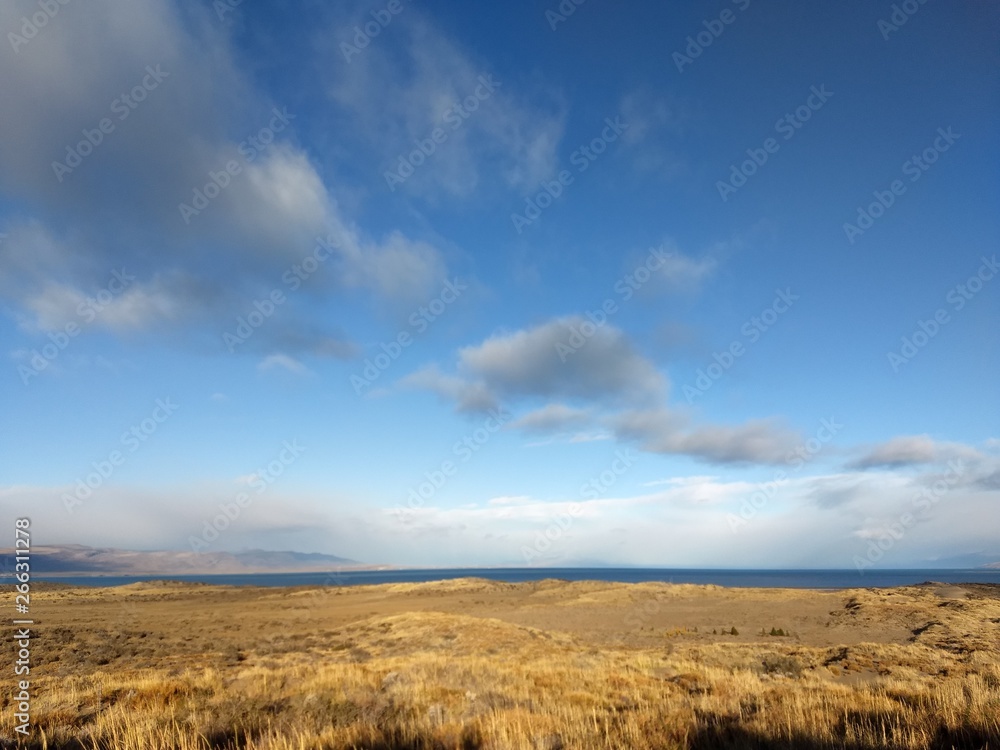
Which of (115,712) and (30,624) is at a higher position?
(115,712)

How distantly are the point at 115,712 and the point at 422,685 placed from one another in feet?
17.7

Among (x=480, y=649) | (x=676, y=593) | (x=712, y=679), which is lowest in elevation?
(x=676, y=593)

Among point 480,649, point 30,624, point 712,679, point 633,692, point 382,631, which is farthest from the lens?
point 30,624

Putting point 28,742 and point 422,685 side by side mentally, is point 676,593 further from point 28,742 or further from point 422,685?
point 28,742

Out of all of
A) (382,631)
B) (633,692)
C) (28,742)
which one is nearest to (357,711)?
(28,742)

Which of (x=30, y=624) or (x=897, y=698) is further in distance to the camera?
(x=30, y=624)

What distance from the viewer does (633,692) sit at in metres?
10.5

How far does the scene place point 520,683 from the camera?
11.3 metres

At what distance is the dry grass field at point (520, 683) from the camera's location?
6844 mm

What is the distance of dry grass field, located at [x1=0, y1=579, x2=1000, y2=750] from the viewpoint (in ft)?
22.5

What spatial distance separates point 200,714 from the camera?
8523 mm

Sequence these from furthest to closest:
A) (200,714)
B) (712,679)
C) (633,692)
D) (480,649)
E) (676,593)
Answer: (676,593) → (480,649) → (712,679) → (633,692) → (200,714)

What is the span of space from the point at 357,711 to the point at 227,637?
2292 centimetres

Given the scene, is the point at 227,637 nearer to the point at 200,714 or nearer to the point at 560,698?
the point at 200,714
